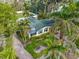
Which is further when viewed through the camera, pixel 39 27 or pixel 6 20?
pixel 39 27

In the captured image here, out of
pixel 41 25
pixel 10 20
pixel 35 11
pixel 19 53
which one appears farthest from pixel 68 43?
pixel 35 11

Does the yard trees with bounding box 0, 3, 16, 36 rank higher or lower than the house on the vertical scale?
higher

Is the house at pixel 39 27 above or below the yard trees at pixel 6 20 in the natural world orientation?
below

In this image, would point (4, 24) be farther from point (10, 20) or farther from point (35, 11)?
point (35, 11)

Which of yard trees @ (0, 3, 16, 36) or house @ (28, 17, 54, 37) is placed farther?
house @ (28, 17, 54, 37)

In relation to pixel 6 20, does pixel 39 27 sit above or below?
below

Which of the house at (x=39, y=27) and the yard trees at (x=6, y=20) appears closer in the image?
the yard trees at (x=6, y=20)

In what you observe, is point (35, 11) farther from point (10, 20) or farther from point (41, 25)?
point (10, 20)

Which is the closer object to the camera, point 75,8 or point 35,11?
point 75,8

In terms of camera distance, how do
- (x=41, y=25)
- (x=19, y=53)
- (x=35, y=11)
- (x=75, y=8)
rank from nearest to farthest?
1. (x=19, y=53)
2. (x=75, y=8)
3. (x=41, y=25)
4. (x=35, y=11)

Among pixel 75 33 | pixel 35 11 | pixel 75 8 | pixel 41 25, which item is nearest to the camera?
pixel 75 33

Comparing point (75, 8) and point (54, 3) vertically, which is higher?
point (75, 8)
